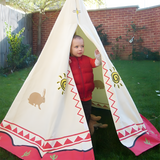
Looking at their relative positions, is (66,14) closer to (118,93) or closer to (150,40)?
(118,93)

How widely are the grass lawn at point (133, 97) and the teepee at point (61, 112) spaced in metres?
0.12

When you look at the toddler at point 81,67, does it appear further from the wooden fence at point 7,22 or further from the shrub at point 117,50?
the shrub at point 117,50

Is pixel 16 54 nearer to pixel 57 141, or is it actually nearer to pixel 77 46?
pixel 77 46

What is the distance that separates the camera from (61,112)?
5.94 ft

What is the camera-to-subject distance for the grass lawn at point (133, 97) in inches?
70.6

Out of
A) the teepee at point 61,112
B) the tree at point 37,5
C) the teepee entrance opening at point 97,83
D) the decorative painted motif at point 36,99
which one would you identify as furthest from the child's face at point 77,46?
the tree at point 37,5

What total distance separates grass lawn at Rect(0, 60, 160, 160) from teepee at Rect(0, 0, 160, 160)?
0.12m

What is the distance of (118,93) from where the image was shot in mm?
1964

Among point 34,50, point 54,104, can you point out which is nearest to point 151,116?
point 54,104

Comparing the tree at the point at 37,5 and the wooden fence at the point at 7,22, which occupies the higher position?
the tree at the point at 37,5

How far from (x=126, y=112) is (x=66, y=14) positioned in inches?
50.9

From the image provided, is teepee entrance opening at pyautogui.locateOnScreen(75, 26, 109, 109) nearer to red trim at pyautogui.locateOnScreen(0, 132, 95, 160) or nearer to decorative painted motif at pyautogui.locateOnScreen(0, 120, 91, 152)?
decorative painted motif at pyautogui.locateOnScreen(0, 120, 91, 152)

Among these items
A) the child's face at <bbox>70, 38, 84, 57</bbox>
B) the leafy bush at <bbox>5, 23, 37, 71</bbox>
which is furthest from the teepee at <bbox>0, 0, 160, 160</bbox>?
the leafy bush at <bbox>5, 23, 37, 71</bbox>

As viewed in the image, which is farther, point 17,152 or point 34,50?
point 34,50
